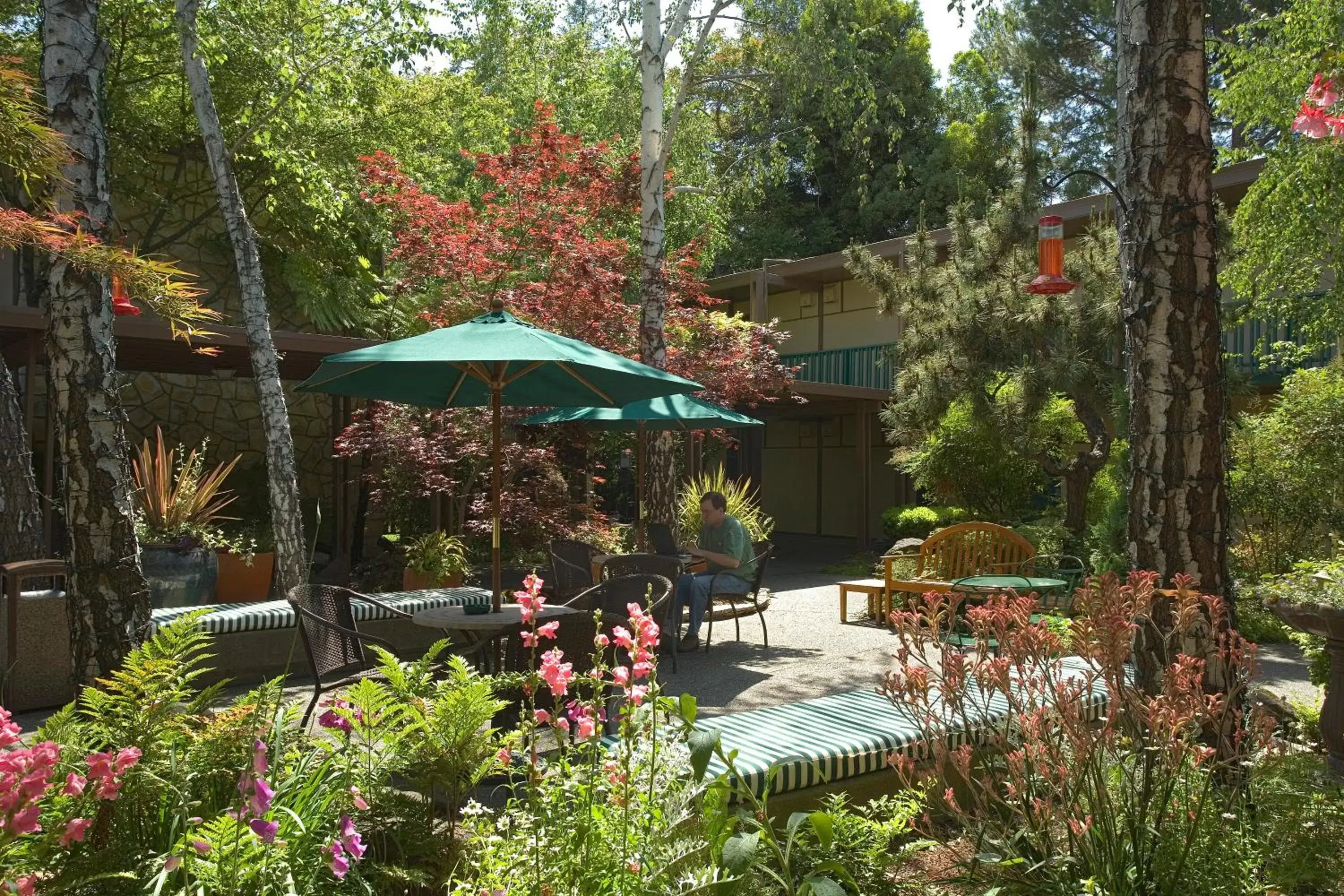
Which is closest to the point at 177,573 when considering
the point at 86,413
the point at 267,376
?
the point at 267,376

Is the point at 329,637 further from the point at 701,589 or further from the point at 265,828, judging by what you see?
the point at 265,828

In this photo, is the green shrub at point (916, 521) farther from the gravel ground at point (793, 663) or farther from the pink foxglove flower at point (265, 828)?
the pink foxglove flower at point (265, 828)

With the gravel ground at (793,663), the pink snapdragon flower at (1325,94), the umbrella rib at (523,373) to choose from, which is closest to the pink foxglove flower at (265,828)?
the gravel ground at (793,663)

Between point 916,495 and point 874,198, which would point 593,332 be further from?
point 874,198

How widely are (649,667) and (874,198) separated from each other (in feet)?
89.6

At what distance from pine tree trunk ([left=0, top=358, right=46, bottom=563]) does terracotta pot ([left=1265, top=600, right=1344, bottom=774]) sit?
756 cm

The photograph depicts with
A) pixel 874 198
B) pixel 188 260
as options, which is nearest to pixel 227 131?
pixel 188 260

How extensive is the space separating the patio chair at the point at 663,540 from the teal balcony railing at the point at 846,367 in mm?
10057

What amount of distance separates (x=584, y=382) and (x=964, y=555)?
462 centimetres

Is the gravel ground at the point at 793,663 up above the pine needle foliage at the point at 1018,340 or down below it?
below

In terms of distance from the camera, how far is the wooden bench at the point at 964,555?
367 inches

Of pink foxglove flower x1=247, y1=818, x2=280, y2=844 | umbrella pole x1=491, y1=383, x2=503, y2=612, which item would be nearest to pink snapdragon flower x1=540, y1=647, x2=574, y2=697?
pink foxglove flower x1=247, y1=818, x2=280, y2=844

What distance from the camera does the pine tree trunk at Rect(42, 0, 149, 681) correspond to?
4.05m

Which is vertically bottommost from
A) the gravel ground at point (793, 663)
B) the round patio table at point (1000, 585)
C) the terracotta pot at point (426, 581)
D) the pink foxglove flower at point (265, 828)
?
the gravel ground at point (793, 663)
